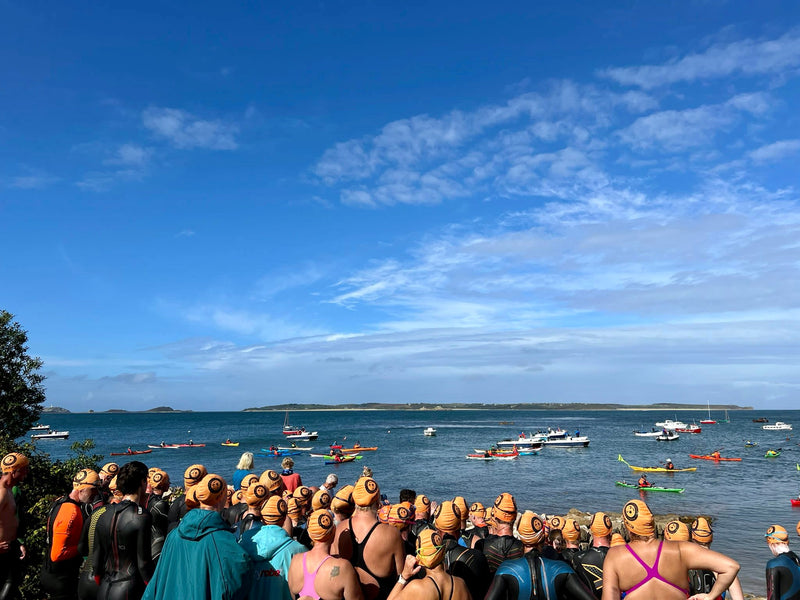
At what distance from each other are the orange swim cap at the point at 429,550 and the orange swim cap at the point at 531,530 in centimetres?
106

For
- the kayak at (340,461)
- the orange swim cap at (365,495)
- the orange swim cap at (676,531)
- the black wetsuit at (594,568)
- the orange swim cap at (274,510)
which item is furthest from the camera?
the kayak at (340,461)

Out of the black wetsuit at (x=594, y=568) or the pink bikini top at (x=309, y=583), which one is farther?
the black wetsuit at (x=594, y=568)

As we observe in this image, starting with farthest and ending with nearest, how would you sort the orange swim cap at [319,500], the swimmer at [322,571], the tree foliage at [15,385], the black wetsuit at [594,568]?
the tree foliage at [15,385] < the orange swim cap at [319,500] < the black wetsuit at [594,568] < the swimmer at [322,571]

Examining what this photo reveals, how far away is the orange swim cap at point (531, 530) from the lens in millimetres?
4750

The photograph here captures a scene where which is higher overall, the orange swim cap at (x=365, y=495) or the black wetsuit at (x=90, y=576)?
the orange swim cap at (x=365, y=495)

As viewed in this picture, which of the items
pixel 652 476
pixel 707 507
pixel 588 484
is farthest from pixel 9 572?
pixel 652 476

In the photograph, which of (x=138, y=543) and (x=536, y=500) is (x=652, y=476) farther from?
(x=138, y=543)

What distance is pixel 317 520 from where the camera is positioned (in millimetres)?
4590

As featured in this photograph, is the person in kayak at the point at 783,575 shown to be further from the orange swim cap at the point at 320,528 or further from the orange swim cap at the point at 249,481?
the orange swim cap at the point at 249,481

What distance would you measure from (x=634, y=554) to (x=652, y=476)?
50.8 metres

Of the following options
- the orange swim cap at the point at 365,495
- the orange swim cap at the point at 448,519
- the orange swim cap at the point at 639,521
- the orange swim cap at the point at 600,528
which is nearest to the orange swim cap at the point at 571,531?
the orange swim cap at the point at 600,528

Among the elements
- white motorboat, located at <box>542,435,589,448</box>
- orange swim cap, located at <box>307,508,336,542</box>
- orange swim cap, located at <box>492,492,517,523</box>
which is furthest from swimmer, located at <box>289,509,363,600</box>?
white motorboat, located at <box>542,435,589,448</box>

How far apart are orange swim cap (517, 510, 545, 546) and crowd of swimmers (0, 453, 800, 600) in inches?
0.5

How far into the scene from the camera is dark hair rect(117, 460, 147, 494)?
520 centimetres
